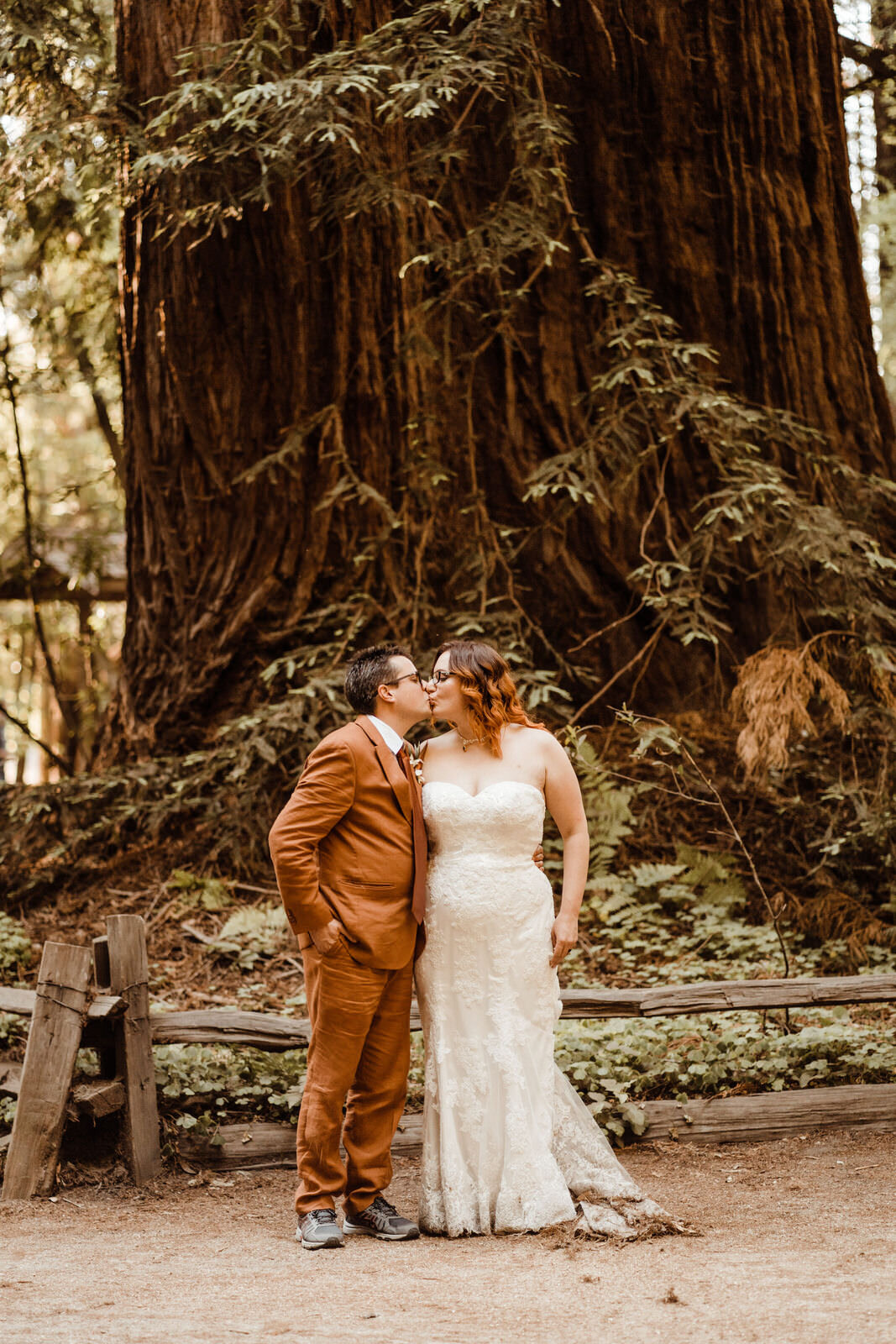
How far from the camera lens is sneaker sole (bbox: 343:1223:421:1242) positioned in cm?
448

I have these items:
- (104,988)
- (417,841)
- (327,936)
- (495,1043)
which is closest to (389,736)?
(417,841)

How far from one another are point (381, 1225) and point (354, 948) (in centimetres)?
102

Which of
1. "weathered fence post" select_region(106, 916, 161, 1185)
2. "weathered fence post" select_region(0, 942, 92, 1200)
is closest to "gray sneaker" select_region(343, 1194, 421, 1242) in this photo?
"weathered fence post" select_region(106, 916, 161, 1185)

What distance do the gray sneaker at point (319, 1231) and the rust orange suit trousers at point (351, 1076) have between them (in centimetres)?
4

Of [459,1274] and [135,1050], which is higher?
[135,1050]

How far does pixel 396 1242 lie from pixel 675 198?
7.92 m

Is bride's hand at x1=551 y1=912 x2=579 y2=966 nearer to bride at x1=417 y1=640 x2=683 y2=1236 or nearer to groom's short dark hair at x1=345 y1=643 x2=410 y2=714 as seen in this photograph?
bride at x1=417 y1=640 x2=683 y2=1236

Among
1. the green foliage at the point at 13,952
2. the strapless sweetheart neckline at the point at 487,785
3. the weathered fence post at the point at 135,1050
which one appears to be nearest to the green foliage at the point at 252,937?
the green foliage at the point at 13,952

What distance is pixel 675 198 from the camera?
9.60 m

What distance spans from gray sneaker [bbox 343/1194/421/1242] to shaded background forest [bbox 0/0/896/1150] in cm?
349

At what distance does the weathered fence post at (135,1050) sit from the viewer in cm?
539

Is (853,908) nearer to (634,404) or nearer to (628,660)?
(628,660)

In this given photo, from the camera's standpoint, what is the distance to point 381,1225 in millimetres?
4531

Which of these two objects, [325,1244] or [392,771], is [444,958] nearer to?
[392,771]
